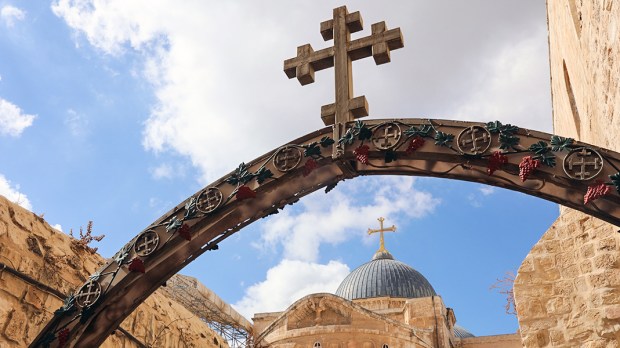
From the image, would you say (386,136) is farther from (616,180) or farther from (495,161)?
(616,180)

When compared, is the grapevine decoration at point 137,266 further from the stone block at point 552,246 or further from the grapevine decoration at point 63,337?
the stone block at point 552,246

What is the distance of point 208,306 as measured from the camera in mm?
20453

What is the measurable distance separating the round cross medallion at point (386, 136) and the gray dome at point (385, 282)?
1128 inches

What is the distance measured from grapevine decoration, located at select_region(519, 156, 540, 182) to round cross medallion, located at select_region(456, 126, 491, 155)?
0.21 meters

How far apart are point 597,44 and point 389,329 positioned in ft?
64.5

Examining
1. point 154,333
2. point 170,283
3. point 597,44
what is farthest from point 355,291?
point 597,44

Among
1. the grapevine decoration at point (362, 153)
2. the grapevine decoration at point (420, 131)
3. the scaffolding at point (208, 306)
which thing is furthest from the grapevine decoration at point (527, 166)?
the scaffolding at point (208, 306)

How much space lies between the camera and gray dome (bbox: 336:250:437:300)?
104 feet

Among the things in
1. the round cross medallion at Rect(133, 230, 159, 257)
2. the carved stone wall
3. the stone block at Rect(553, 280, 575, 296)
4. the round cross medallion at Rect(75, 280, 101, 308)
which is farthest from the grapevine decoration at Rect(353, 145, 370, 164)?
the stone block at Rect(553, 280, 575, 296)

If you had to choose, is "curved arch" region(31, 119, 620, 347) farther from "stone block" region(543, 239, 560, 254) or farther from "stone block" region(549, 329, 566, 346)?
"stone block" region(543, 239, 560, 254)

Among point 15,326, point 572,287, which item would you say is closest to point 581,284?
point 572,287

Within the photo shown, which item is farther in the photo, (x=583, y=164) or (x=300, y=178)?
(x=300, y=178)

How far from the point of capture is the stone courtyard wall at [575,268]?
5816 mm

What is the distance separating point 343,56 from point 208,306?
17254mm
